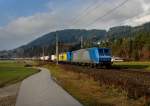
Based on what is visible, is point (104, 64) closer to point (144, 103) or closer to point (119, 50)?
point (144, 103)

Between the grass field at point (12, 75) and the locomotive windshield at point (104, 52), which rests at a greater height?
the locomotive windshield at point (104, 52)

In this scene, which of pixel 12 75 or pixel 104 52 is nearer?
pixel 12 75

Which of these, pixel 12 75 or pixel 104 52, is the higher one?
pixel 104 52

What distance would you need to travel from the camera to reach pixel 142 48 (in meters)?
115

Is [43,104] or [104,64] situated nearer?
[43,104]

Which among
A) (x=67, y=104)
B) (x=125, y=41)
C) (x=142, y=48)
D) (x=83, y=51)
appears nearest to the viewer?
(x=67, y=104)

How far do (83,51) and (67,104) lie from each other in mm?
46479

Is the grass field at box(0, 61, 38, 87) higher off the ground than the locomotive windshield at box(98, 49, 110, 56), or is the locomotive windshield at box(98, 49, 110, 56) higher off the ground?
the locomotive windshield at box(98, 49, 110, 56)

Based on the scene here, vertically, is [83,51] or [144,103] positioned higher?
[83,51]

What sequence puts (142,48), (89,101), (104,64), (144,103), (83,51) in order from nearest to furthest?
(144,103) < (89,101) < (104,64) < (83,51) < (142,48)

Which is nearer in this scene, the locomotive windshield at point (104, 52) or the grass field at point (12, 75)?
the grass field at point (12, 75)

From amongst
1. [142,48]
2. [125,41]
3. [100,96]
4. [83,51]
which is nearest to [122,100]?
[100,96]

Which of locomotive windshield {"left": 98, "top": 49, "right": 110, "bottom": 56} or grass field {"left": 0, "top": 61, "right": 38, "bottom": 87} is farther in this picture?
locomotive windshield {"left": 98, "top": 49, "right": 110, "bottom": 56}

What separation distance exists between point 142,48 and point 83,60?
2298 inches
